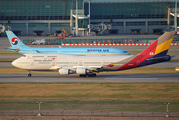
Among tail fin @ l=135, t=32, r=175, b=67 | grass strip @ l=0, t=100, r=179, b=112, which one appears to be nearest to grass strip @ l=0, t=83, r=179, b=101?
grass strip @ l=0, t=100, r=179, b=112

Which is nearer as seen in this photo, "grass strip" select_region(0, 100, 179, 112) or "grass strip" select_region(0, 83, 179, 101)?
"grass strip" select_region(0, 100, 179, 112)

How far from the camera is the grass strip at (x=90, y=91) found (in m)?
28.3

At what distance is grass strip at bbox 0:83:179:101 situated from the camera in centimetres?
2831

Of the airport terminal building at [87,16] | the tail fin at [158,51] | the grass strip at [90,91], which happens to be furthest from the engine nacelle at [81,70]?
the airport terminal building at [87,16]

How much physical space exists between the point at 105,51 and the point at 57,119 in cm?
4107

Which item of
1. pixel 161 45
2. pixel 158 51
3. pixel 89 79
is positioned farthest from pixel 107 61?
pixel 161 45

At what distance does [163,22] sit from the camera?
161 m

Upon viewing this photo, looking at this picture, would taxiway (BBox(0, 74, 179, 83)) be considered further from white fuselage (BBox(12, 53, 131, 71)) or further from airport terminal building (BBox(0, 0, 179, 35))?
airport terminal building (BBox(0, 0, 179, 35))

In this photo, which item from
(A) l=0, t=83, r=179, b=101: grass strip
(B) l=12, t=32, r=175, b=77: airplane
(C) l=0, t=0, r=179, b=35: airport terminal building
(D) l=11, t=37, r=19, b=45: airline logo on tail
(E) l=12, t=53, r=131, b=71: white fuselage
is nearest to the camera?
(A) l=0, t=83, r=179, b=101: grass strip

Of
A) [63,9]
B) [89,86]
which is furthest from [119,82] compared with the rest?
[63,9]

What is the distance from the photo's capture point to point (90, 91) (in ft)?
103

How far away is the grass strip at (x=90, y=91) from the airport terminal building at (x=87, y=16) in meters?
111

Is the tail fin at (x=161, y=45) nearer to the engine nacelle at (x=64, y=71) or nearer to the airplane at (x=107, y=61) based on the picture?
the airplane at (x=107, y=61)

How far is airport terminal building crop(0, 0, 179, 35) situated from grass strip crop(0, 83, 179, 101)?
365 feet
